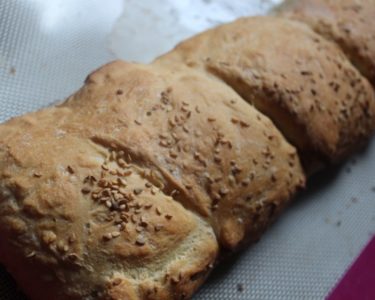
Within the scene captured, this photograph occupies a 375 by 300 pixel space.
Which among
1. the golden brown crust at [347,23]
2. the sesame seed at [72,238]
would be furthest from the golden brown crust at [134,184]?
the golden brown crust at [347,23]

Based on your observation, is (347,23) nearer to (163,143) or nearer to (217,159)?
(217,159)

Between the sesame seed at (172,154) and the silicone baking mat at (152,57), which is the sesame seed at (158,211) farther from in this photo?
the silicone baking mat at (152,57)

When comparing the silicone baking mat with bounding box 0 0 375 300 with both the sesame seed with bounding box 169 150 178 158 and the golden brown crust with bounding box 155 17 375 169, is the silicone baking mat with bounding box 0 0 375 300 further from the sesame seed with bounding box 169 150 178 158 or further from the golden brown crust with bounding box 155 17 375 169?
the sesame seed with bounding box 169 150 178 158

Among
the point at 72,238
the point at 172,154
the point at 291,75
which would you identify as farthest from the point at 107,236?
the point at 291,75

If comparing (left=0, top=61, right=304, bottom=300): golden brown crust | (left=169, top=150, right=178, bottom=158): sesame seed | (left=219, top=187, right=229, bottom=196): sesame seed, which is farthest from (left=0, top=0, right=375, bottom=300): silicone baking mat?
(left=169, top=150, right=178, bottom=158): sesame seed

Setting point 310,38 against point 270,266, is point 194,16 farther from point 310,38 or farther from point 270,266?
point 270,266
